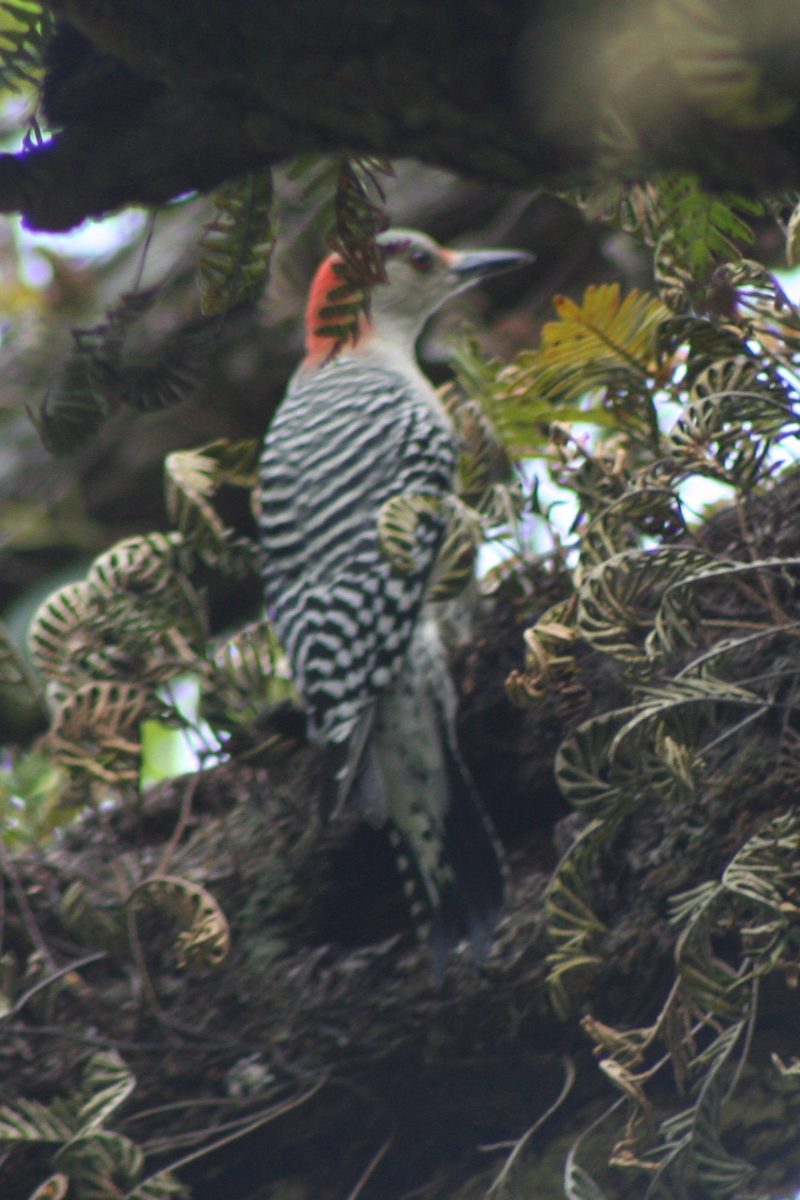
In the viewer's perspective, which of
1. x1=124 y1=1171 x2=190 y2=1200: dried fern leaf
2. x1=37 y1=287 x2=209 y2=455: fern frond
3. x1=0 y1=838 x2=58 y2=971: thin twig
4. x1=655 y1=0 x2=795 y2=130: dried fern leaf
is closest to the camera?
x1=655 y1=0 x2=795 y2=130: dried fern leaf

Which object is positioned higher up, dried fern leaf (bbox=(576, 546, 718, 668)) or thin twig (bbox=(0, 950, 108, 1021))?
dried fern leaf (bbox=(576, 546, 718, 668))

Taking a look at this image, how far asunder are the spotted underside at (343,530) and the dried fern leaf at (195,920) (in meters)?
0.45

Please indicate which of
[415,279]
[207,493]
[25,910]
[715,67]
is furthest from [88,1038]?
[415,279]

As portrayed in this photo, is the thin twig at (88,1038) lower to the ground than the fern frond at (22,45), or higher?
lower

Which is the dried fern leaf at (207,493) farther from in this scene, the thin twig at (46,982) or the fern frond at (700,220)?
the fern frond at (700,220)

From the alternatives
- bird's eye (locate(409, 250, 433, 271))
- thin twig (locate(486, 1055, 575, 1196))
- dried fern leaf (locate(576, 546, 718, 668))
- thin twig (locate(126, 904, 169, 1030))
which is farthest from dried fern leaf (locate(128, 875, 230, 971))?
bird's eye (locate(409, 250, 433, 271))

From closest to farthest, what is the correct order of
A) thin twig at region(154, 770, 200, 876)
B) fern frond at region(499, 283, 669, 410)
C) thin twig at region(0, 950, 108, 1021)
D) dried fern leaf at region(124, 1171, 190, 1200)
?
fern frond at region(499, 283, 669, 410) → dried fern leaf at region(124, 1171, 190, 1200) → thin twig at region(0, 950, 108, 1021) → thin twig at region(154, 770, 200, 876)

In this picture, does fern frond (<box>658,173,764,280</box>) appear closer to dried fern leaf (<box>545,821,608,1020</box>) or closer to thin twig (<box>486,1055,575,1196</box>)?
dried fern leaf (<box>545,821,608,1020</box>)

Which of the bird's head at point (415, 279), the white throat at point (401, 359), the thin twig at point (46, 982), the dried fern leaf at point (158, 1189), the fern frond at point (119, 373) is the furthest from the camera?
the bird's head at point (415, 279)

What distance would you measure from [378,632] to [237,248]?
1.42 m

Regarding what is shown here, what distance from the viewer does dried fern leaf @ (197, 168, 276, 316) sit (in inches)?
46.3

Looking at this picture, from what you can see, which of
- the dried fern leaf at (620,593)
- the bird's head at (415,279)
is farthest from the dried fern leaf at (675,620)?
the bird's head at (415,279)

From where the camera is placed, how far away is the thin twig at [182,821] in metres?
2.53

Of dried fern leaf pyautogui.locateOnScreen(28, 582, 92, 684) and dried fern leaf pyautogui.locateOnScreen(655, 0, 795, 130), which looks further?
dried fern leaf pyautogui.locateOnScreen(28, 582, 92, 684)
